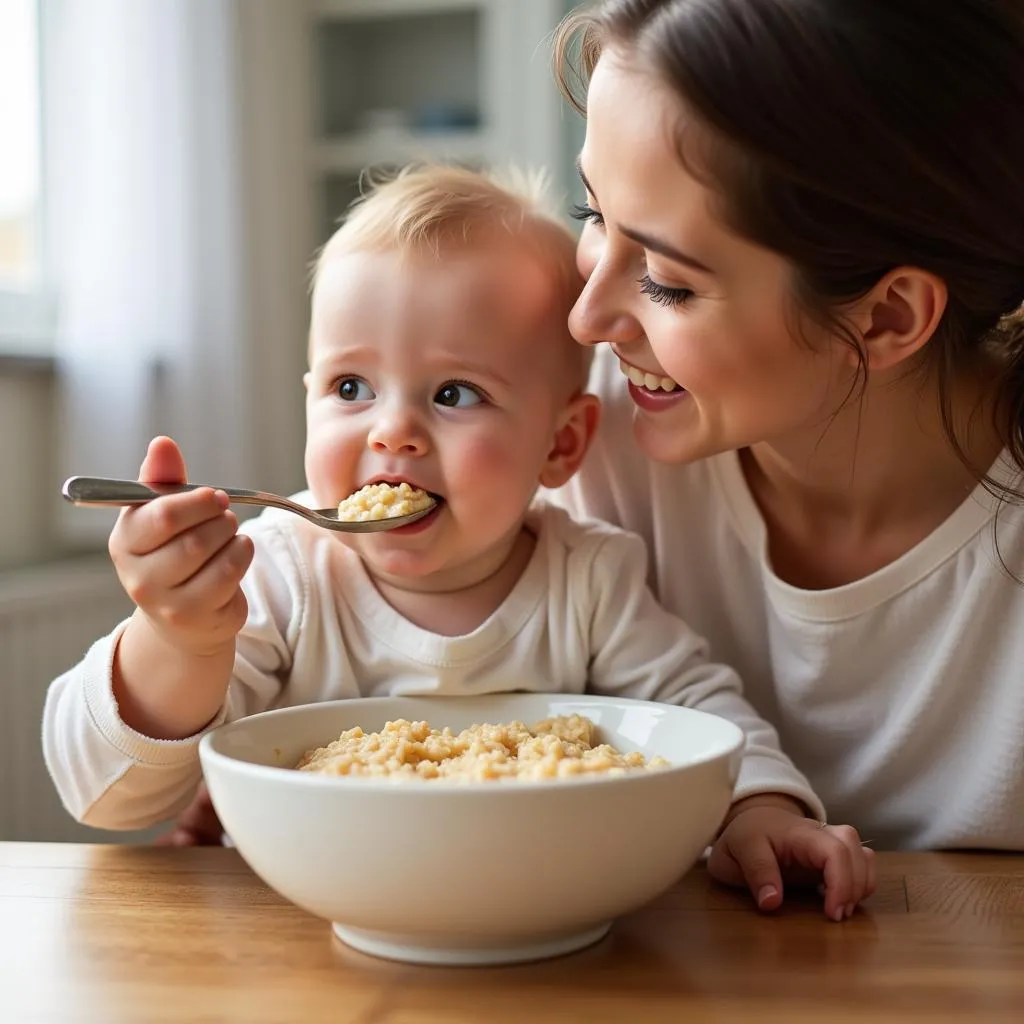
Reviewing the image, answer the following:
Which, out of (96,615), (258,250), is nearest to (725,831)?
(96,615)

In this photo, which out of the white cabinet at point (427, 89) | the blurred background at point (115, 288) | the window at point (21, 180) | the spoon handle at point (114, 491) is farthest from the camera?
the white cabinet at point (427, 89)

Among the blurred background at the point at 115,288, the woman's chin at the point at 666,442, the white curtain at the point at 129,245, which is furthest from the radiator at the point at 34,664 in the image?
the woman's chin at the point at 666,442

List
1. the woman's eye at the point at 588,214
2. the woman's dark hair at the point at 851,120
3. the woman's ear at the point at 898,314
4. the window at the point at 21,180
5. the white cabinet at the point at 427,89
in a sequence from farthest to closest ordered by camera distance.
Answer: the white cabinet at the point at 427,89 → the window at the point at 21,180 → the woman's eye at the point at 588,214 → the woman's ear at the point at 898,314 → the woman's dark hair at the point at 851,120

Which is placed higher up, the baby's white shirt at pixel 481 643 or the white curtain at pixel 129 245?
the white curtain at pixel 129 245

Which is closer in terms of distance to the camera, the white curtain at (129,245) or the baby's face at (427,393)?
the baby's face at (427,393)

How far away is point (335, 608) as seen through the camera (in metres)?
1.19

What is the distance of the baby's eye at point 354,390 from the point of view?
1.16 metres

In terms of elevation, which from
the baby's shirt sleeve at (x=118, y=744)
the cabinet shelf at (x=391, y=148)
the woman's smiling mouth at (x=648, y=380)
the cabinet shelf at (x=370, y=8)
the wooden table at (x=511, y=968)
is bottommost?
the wooden table at (x=511, y=968)

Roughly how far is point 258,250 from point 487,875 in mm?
2350

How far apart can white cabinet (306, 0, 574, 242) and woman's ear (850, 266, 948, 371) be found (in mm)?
2047

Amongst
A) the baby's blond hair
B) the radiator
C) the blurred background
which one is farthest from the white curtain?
the baby's blond hair

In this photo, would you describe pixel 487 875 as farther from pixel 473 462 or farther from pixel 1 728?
pixel 1 728

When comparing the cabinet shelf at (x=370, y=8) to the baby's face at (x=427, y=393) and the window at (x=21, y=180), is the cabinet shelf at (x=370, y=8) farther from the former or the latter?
the baby's face at (x=427, y=393)

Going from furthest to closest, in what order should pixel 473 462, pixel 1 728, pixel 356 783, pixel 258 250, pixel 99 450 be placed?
1. pixel 258 250
2. pixel 99 450
3. pixel 1 728
4. pixel 473 462
5. pixel 356 783
